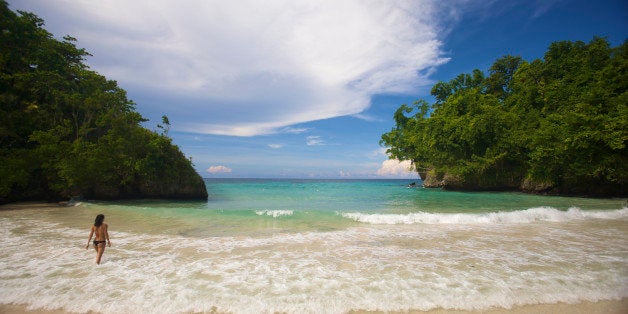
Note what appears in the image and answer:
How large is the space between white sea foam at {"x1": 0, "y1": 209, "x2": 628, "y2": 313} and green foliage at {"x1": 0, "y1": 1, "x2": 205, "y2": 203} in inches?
455

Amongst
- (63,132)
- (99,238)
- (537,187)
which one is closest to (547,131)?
(537,187)

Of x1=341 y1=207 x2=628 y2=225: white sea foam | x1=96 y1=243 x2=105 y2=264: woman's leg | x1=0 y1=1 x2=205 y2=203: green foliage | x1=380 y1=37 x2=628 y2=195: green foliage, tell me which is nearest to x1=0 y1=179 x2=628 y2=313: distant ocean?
x1=96 y1=243 x2=105 y2=264: woman's leg

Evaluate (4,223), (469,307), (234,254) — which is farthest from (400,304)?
(4,223)

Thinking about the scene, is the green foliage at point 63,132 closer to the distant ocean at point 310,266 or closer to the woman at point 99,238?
the distant ocean at point 310,266

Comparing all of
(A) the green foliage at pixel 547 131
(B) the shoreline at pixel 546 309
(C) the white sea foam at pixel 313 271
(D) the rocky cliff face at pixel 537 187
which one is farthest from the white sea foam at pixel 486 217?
(D) the rocky cliff face at pixel 537 187

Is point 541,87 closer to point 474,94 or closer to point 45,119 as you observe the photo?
point 474,94

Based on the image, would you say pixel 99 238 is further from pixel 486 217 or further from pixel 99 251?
pixel 486 217

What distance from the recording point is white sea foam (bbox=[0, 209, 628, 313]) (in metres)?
4.17

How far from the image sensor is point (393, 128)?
47.8 meters

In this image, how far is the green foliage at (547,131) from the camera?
19562mm

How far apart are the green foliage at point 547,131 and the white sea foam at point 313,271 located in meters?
16.6

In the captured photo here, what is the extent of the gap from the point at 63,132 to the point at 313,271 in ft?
79.2

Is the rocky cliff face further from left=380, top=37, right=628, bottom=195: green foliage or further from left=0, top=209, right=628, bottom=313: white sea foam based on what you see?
left=0, top=209, right=628, bottom=313: white sea foam

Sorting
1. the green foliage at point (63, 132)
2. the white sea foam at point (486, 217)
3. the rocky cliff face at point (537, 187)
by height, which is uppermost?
the green foliage at point (63, 132)
